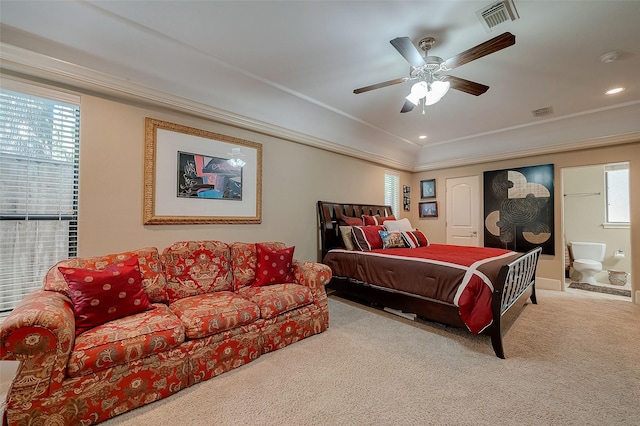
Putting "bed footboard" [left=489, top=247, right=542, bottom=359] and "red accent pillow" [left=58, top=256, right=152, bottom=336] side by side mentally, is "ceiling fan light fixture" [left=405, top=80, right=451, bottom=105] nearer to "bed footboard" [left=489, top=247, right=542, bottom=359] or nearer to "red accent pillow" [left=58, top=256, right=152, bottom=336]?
"bed footboard" [left=489, top=247, right=542, bottom=359]

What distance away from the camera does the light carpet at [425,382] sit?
158 centimetres

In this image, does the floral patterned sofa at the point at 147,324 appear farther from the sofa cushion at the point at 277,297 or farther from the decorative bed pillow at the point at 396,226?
the decorative bed pillow at the point at 396,226

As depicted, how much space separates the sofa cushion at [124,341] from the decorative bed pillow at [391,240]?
9.22 feet

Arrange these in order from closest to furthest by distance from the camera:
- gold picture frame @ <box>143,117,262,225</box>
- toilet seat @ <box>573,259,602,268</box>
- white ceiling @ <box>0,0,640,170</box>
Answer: white ceiling @ <box>0,0,640,170</box> < gold picture frame @ <box>143,117,262,225</box> < toilet seat @ <box>573,259,602,268</box>

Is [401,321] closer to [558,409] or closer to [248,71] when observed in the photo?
[558,409]

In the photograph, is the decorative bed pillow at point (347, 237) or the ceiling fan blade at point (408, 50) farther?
the decorative bed pillow at point (347, 237)

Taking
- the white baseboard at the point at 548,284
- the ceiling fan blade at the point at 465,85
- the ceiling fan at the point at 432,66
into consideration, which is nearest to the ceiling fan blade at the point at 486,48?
the ceiling fan at the point at 432,66

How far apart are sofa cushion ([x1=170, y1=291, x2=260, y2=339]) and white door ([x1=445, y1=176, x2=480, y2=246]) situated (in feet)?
15.4

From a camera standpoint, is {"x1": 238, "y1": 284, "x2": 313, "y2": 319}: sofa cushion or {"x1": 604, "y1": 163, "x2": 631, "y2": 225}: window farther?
{"x1": 604, "y1": 163, "x2": 631, "y2": 225}: window

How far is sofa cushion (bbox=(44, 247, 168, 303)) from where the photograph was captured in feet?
6.25

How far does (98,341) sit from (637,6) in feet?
13.8

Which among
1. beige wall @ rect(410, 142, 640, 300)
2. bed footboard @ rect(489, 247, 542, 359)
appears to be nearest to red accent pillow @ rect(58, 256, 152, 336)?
bed footboard @ rect(489, 247, 542, 359)

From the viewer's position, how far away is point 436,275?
2.67 m

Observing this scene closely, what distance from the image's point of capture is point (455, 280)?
253 cm
